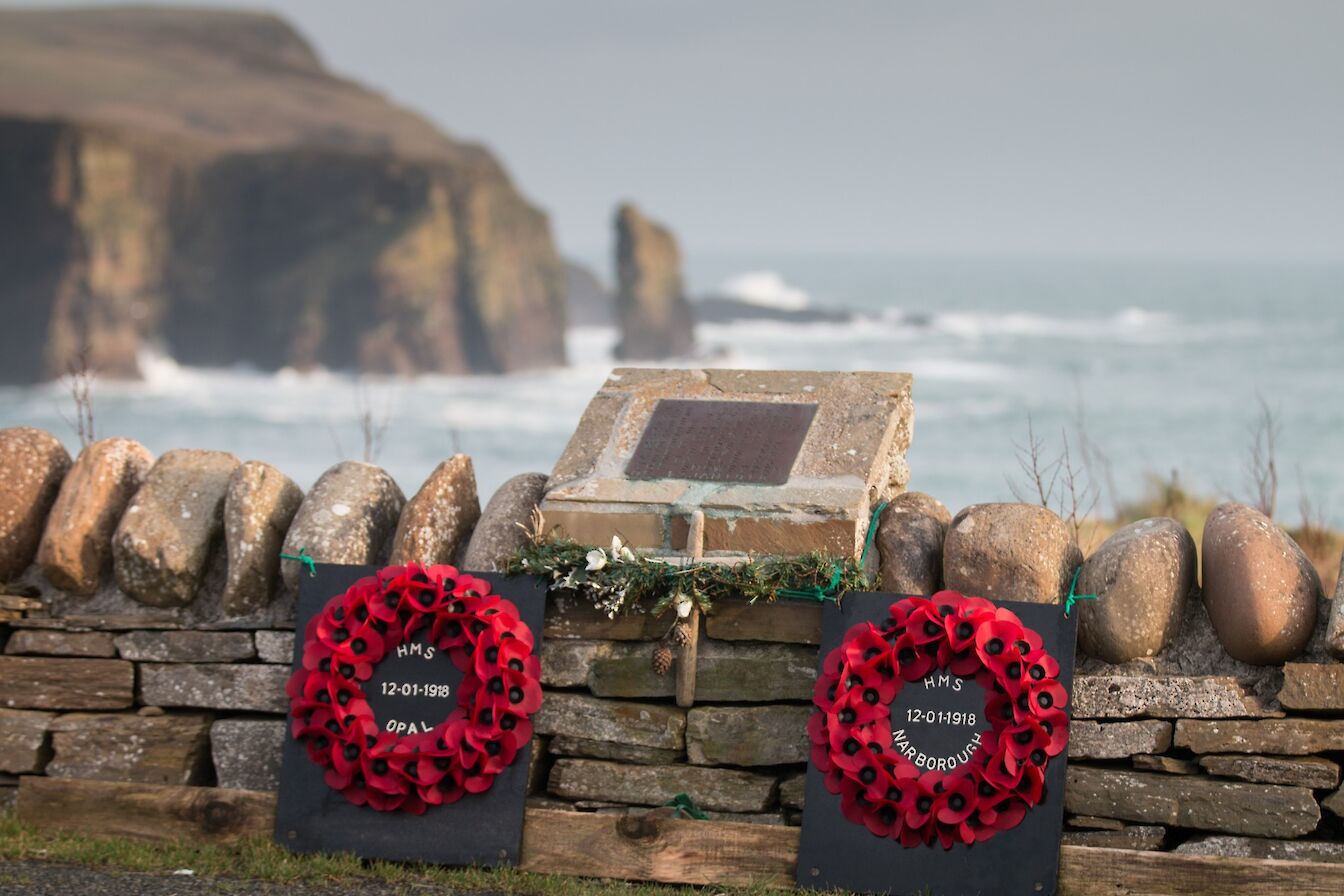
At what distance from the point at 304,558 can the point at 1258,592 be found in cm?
290

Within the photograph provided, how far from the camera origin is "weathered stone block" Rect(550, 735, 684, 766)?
15.0 feet

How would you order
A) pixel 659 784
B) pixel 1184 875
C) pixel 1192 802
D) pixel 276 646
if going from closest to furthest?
pixel 1184 875 < pixel 1192 802 < pixel 659 784 < pixel 276 646

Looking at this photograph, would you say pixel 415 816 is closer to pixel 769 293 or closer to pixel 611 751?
pixel 611 751

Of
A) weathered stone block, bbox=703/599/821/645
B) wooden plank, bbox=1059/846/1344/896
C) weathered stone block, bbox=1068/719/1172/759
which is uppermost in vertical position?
weathered stone block, bbox=703/599/821/645

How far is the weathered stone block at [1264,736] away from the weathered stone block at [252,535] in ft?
9.44

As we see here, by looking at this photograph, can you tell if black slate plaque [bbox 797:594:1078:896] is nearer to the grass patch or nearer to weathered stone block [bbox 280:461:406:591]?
the grass patch

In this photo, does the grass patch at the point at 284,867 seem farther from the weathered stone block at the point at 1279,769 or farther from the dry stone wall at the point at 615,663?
the weathered stone block at the point at 1279,769

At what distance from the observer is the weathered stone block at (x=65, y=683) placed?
16.1 feet

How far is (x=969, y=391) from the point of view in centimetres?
3512

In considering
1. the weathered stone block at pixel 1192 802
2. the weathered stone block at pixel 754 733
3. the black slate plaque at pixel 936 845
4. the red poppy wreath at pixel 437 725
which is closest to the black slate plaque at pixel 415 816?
the red poppy wreath at pixel 437 725

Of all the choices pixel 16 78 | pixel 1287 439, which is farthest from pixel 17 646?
pixel 16 78

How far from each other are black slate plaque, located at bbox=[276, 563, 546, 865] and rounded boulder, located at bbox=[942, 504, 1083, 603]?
1.29 metres

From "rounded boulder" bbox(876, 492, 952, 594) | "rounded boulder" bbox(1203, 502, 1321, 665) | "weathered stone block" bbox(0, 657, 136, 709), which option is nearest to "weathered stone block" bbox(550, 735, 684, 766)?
"rounded boulder" bbox(876, 492, 952, 594)

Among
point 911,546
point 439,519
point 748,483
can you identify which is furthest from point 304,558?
point 911,546
